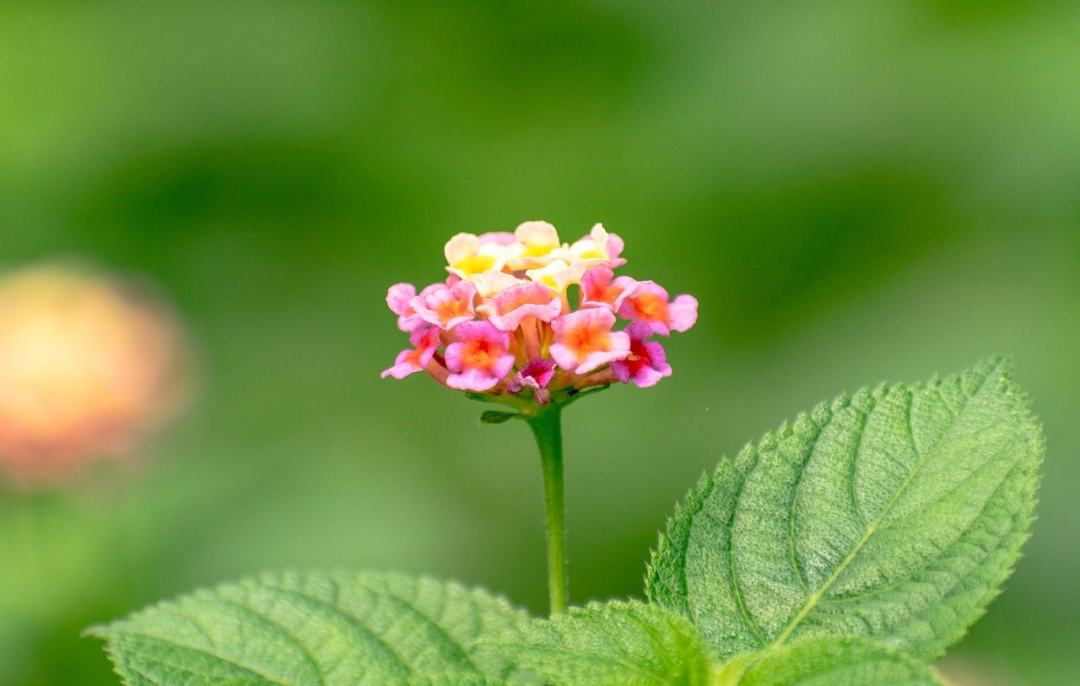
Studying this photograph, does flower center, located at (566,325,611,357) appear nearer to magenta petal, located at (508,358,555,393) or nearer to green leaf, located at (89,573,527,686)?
magenta petal, located at (508,358,555,393)

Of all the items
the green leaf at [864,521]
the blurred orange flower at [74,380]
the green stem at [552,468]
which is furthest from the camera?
the blurred orange flower at [74,380]

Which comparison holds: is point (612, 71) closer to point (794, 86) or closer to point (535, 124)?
point (535, 124)

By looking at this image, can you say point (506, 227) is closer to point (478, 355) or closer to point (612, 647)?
point (478, 355)

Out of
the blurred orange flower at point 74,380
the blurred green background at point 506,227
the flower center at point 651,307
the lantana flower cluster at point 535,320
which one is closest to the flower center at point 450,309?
the lantana flower cluster at point 535,320

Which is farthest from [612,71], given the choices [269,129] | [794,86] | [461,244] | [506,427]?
[461,244]

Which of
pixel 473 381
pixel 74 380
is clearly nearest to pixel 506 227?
pixel 74 380

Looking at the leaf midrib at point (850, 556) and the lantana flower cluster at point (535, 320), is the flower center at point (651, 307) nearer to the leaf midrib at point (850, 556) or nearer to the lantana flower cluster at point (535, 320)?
the lantana flower cluster at point (535, 320)

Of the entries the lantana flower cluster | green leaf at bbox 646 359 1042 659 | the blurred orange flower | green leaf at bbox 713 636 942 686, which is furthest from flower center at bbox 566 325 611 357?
the blurred orange flower
